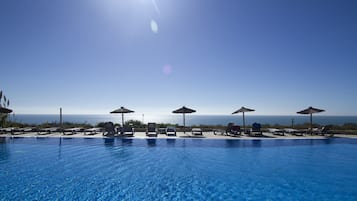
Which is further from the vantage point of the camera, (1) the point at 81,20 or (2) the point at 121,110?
(2) the point at 121,110

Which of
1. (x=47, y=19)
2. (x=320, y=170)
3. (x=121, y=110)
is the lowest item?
(x=320, y=170)

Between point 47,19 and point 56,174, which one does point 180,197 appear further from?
point 47,19

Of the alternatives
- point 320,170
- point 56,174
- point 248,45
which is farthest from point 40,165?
point 248,45

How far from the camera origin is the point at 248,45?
14.4 metres

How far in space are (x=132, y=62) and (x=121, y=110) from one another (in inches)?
147

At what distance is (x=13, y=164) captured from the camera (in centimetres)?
821

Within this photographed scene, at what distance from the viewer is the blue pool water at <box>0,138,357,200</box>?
218 inches

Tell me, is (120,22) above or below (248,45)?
above

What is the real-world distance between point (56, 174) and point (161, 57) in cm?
1117

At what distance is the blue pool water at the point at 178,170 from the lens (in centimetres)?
555

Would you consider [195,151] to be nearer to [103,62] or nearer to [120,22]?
[120,22]

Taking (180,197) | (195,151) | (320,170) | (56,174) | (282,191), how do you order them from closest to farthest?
(180,197) → (282,191) → (56,174) → (320,170) → (195,151)

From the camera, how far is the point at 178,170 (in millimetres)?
7617

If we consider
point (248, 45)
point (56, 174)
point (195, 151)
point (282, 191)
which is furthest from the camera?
point (248, 45)
